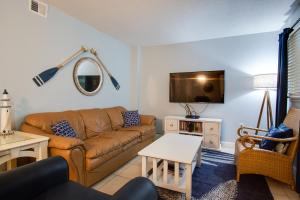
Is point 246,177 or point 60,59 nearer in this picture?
point 246,177

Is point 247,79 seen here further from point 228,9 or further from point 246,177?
point 246,177

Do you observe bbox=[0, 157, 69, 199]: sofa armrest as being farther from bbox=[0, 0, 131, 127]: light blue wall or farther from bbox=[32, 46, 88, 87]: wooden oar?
bbox=[32, 46, 88, 87]: wooden oar

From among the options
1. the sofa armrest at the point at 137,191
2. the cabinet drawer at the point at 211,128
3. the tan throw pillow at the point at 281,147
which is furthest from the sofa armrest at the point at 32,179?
the cabinet drawer at the point at 211,128

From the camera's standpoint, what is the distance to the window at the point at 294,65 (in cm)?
238

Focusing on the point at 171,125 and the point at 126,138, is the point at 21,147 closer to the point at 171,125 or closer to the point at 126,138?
the point at 126,138

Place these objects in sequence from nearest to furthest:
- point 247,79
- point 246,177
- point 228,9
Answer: point 246,177
point 228,9
point 247,79

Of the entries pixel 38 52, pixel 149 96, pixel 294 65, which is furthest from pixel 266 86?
pixel 38 52

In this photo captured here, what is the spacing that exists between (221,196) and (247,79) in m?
2.48

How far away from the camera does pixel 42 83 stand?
90.5 inches

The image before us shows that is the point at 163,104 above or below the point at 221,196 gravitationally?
above

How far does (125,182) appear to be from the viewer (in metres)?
2.07

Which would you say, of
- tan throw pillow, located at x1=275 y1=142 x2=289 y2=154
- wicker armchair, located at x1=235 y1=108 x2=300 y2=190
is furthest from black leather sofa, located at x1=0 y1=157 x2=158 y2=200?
tan throw pillow, located at x1=275 y1=142 x2=289 y2=154

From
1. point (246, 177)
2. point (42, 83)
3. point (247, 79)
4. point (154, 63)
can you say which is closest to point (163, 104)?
point (154, 63)

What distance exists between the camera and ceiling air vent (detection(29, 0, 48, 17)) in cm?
216
